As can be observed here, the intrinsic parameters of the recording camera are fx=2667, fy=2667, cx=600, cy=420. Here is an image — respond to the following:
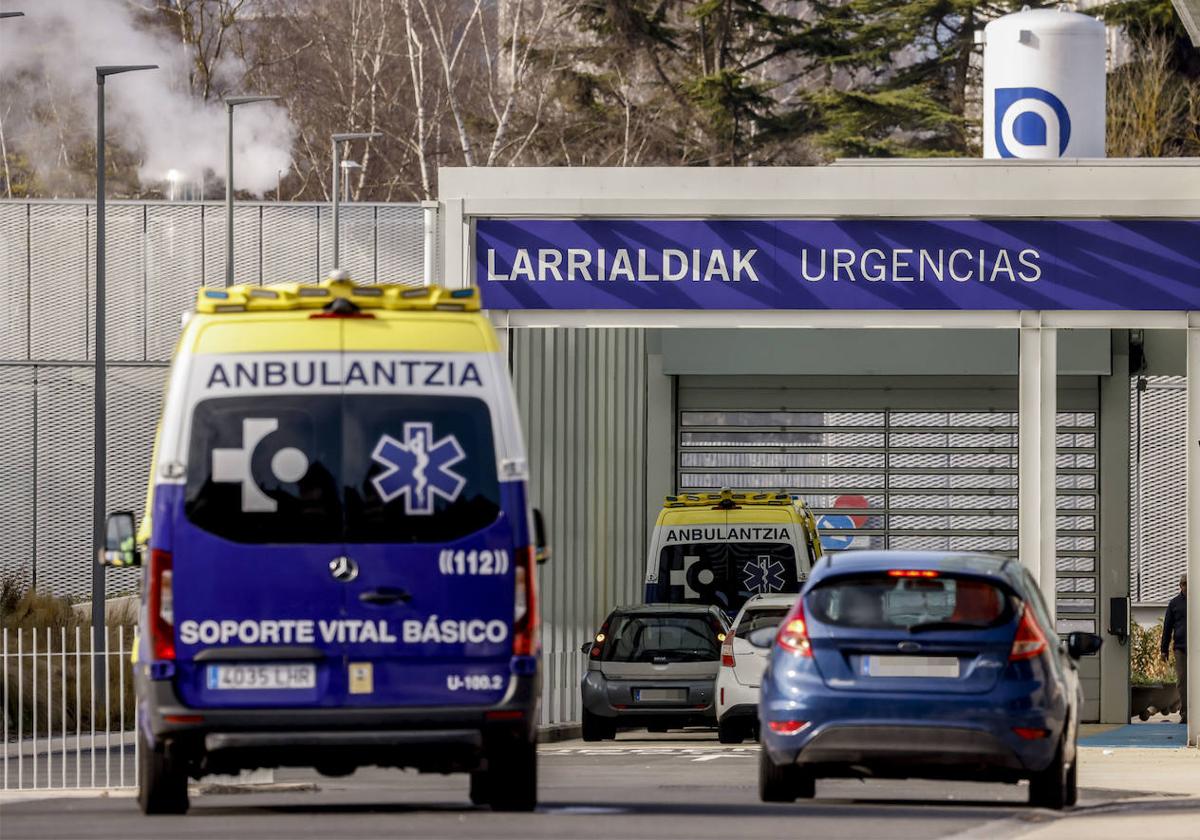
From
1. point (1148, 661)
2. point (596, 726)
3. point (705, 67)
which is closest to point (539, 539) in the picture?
point (596, 726)

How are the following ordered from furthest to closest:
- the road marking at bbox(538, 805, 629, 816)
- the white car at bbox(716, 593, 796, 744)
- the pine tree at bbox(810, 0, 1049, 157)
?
the pine tree at bbox(810, 0, 1049, 157), the white car at bbox(716, 593, 796, 744), the road marking at bbox(538, 805, 629, 816)

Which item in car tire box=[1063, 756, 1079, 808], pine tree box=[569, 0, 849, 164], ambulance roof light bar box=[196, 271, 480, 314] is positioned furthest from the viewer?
pine tree box=[569, 0, 849, 164]

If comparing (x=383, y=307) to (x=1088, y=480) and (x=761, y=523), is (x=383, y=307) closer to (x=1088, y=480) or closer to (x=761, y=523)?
(x=761, y=523)

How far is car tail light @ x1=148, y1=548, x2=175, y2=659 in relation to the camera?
1201 cm

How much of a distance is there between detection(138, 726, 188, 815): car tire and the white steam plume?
161ft

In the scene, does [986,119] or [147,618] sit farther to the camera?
[986,119]

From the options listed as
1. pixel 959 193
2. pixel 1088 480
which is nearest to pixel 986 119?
pixel 959 193

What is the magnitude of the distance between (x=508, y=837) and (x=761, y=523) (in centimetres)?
1491

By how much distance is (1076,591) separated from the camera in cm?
3142

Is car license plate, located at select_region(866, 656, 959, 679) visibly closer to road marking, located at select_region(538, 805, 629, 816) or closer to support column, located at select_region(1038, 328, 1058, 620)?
road marking, located at select_region(538, 805, 629, 816)

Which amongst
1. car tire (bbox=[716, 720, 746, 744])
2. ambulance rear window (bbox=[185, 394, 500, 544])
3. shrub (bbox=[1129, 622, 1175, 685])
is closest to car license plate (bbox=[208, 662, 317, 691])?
ambulance rear window (bbox=[185, 394, 500, 544])

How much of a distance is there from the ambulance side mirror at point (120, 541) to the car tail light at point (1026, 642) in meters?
4.38

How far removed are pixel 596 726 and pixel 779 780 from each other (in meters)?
10.6

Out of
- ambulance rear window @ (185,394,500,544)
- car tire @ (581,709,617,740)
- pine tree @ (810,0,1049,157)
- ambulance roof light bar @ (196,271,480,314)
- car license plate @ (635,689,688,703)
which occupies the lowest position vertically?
car tire @ (581,709,617,740)
